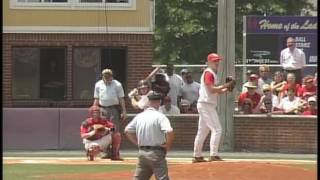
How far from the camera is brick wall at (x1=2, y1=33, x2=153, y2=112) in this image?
23.2 m

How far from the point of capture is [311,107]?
19.3 meters

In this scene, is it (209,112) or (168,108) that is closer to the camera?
(209,112)

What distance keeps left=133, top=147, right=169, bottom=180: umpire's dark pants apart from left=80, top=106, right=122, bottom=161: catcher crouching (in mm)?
6067

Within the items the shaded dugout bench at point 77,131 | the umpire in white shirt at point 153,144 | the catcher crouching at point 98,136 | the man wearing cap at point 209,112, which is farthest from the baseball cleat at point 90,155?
the umpire in white shirt at point 153,144

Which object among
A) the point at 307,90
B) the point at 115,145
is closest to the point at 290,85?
the point at 307,90

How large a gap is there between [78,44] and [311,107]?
7.36 metres

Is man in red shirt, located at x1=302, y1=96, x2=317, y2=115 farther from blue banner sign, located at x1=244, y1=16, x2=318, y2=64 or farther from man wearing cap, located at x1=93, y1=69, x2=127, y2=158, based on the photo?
blue banner sign, located at x1=244, y1=16, x2=318, y2=64

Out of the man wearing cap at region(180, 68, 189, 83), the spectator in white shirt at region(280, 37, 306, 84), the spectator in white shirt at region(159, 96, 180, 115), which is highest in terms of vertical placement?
the spectator in white shirt at region(280, 37, 306, 84)

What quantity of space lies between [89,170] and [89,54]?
30.6 ft

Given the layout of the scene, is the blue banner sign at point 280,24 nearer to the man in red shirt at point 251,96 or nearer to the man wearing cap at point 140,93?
the man in red shirt at point 251,96

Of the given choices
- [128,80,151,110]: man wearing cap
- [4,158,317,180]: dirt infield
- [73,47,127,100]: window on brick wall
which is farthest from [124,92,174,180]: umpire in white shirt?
[73,47,127,100]: window on brick wall

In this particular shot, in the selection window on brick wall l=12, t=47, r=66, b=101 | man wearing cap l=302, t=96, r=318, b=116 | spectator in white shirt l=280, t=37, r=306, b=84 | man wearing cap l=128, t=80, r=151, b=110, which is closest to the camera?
man wearing cap l=128, t=80, r=151, b=110

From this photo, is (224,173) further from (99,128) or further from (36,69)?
(36,69)

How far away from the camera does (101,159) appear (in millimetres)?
16672
